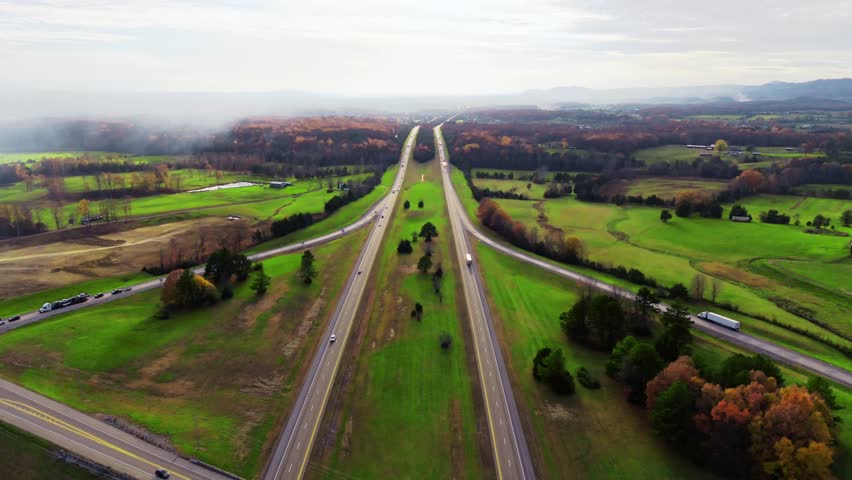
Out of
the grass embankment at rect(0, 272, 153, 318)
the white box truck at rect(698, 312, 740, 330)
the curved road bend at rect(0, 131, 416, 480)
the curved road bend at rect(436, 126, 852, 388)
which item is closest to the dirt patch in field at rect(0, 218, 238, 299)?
the grass embankment at rect(0, 272, 153, 318)

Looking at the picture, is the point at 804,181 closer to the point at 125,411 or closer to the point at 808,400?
the point at 808,400

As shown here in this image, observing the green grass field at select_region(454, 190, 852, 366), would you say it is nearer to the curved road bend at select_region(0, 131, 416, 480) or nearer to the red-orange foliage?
the red-orange foliage

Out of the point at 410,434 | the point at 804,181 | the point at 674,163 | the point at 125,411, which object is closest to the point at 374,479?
the point at 410,434

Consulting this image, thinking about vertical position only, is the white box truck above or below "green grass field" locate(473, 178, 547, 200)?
below

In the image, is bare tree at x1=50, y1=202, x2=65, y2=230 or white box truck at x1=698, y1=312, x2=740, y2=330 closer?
white box truck at x1=698, y1=312, x2=740, y2=330

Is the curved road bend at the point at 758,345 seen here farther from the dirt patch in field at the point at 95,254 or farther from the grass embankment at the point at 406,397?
the dirt patch in field at the point at 95,254

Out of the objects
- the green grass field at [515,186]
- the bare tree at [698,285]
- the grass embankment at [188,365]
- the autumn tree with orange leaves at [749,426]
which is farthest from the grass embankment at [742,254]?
the grass embankment at [188,365]
